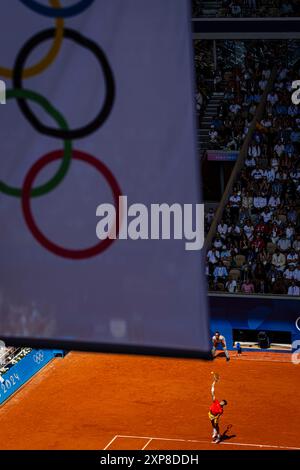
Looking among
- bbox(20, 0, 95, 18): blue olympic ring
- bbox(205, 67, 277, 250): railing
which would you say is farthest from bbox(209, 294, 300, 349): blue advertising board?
bbox(20, 0, 95, 18): blue olympic ring

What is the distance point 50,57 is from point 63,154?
451mm

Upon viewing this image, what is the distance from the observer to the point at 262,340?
2695cm

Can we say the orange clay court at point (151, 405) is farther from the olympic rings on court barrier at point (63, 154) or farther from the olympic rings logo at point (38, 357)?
the olympic rings on court barrier at point (63, 154)

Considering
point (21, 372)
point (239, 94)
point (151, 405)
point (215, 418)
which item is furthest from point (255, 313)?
point (239, 94)

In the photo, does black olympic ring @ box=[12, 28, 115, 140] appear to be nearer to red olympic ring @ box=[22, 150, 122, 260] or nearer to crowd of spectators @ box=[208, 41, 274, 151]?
red olympic ring @ box=[22, 150, 122, 260]

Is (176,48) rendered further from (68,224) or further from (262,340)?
(262,340)

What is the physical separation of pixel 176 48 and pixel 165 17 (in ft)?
0.47

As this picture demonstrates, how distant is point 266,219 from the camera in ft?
90.1

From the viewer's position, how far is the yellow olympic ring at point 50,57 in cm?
419

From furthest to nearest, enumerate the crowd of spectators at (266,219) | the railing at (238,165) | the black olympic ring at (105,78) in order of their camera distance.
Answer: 1. the railing at (238,165)
2. the crowd of spectators at (266,219)
3. the black olympic ring at (105,78)

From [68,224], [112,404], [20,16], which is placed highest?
[20,16]

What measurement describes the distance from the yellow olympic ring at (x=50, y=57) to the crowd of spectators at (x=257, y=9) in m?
22.4

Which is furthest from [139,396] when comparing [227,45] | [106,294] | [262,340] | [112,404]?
[106,294]

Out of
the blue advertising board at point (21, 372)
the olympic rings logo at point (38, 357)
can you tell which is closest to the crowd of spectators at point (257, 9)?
the olympic rings logo at point (38, 357)
